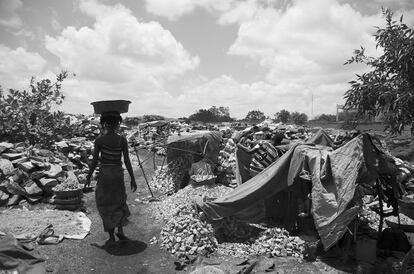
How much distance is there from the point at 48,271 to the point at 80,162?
7641 millimetres

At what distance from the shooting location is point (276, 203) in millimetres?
6543

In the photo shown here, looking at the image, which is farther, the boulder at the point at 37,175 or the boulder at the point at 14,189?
the boulder at the point at 37,175

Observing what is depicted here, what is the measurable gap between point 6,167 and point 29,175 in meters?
0.63

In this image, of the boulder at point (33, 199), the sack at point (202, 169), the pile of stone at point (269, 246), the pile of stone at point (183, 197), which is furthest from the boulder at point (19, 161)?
the pile of stone at point (269, 246)

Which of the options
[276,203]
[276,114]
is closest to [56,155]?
[276,203]

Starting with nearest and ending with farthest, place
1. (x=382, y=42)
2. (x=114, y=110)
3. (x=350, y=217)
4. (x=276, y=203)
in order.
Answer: (x=382, y=42)
(x=350, y=217)
(x=114, y=110)
(x=276, y=203)

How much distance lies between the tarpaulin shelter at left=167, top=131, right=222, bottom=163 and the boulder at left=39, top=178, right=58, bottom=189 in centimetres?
330

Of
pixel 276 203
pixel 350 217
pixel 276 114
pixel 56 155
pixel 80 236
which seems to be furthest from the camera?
pixel 276 114

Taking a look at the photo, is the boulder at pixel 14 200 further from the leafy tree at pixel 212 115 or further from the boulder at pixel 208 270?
the leafy tree at pixel 212 115

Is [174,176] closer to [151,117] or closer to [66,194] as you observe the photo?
[66,194]

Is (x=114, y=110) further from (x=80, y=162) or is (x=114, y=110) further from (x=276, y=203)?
(x=80, y=162)

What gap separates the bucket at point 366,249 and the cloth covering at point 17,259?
14.3 ft

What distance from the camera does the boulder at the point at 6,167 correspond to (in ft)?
27.8

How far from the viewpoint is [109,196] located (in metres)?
5.46
